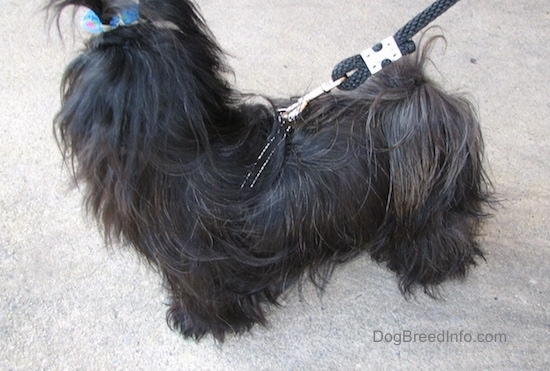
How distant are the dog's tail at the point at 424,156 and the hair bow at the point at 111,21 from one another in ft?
2.04

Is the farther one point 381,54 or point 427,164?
point 427,164

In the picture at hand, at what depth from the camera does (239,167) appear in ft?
4.06

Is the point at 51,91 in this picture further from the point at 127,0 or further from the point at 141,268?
the point at 127,0

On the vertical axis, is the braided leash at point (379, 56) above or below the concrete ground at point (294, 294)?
above

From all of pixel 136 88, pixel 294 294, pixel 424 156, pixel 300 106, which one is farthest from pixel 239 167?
pixel 294 294

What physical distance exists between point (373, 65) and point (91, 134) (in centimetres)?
64

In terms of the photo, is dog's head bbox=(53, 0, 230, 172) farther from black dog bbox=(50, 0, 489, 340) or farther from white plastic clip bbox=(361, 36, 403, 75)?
white plastic clip bbox=(361, 36, 403, 75)

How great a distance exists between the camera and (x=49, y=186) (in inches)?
80.3

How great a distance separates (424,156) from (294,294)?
74 cm

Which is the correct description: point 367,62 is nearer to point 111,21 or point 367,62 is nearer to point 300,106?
point 300,106

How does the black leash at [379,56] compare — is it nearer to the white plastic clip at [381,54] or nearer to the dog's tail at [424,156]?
the white plastic clip at [381,54]

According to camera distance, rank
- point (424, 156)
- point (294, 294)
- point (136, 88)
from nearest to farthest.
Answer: point (136, 88) → point (424, 156) → point (294, 294)

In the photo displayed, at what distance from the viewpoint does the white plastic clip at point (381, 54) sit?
1.21 metres

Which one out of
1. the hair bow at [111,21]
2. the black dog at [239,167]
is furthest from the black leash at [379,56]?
the hair bow at [111,21]
